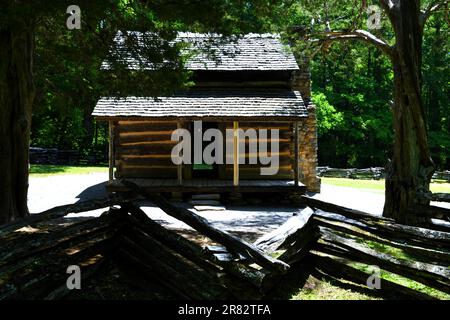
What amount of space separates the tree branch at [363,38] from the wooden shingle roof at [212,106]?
281 cm

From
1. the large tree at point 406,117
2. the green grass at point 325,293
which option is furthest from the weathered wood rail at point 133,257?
the large tree at point 406,117

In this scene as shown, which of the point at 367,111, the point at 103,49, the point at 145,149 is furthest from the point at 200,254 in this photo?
the point at 367,111

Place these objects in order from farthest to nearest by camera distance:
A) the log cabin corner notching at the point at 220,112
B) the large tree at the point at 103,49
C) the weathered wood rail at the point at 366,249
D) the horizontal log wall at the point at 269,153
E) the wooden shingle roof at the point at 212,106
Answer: the horizontal log wall at the point at 269,153 → the log cabin corner notching at the point at 220,112 → the wooden shingle roof at the point at 212,106 → the large tree at the point at 103,49 → the weathered wood rail at the point at 366,249

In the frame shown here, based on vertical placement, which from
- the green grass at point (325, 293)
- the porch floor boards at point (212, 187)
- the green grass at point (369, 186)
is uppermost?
the porch floor boards at point (212, 187)

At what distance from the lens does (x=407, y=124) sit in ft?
31.3

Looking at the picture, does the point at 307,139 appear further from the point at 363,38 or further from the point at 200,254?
the point at 200,254

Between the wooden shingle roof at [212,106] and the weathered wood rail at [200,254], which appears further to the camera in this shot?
the wooden shingle roof at [212,106]

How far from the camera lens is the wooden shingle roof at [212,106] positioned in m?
13.6

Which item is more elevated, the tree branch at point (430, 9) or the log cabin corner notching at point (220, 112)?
the tree branch at point (430, 9)

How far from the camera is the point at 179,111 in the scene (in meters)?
13.8

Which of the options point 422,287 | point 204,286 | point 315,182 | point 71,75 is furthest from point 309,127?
point 204,286

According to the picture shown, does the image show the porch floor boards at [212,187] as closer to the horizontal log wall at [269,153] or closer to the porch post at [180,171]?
the porch post at [180,171]

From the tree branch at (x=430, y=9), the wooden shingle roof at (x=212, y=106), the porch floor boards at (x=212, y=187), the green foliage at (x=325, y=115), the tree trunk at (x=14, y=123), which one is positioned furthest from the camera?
the green foliage at (x=325, y=115)
